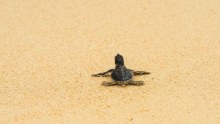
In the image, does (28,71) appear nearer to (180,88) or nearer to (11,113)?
(11,113)

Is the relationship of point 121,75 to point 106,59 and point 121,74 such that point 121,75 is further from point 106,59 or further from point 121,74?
point 106,59

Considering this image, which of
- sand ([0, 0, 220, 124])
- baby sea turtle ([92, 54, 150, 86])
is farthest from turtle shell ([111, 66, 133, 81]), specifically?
sand ([0, 0, 220, 124])

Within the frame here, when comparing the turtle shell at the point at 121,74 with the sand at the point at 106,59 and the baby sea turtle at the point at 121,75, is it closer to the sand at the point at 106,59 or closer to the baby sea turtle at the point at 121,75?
the baby sea turtle at the point at 121,75

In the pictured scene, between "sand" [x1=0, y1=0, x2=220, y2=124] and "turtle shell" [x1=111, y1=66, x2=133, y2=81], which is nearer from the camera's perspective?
"sand" [x1=0, y1=0, x2=220, y2=124]

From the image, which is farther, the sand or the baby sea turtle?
the baby sea turtle

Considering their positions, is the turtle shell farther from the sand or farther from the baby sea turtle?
the sand

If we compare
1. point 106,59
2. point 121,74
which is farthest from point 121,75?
A: point 106,59

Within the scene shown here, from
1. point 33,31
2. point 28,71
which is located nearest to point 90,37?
point 33,31
